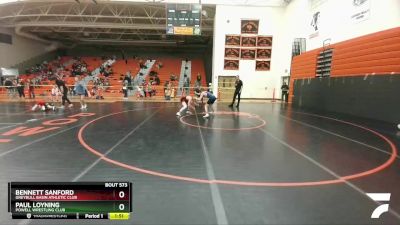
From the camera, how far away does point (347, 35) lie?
1321 cm

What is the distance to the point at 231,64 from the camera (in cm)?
2189

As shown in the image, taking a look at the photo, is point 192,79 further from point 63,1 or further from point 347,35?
point 347,35

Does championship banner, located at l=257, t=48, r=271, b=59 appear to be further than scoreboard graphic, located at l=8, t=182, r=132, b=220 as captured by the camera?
Yes

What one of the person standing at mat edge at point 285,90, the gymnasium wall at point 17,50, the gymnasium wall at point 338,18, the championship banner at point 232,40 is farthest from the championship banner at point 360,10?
the gymnasium wall at point 17,50

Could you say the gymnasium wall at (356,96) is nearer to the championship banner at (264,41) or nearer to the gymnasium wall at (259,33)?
the gymnasium wall at (259,33)

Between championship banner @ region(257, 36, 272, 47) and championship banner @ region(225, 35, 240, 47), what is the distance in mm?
1724

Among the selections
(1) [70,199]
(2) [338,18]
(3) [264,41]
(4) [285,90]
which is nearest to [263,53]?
(3) [264,41]

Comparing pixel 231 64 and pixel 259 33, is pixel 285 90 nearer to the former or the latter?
pixel 231 64

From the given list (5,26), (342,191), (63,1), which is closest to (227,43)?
(63,1)

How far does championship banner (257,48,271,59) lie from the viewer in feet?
71.6

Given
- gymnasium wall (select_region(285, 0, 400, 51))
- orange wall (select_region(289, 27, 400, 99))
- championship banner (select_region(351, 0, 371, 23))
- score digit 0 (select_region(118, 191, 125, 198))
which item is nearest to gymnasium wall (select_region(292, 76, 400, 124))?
orange wall (select_region(289, 27, 400, 99))

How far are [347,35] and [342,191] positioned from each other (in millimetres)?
11941

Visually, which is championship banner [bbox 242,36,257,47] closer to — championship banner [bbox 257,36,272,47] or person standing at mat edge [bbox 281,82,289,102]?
championship banner [bbox 257,36,272,47]

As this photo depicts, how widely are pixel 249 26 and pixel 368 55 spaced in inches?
461
